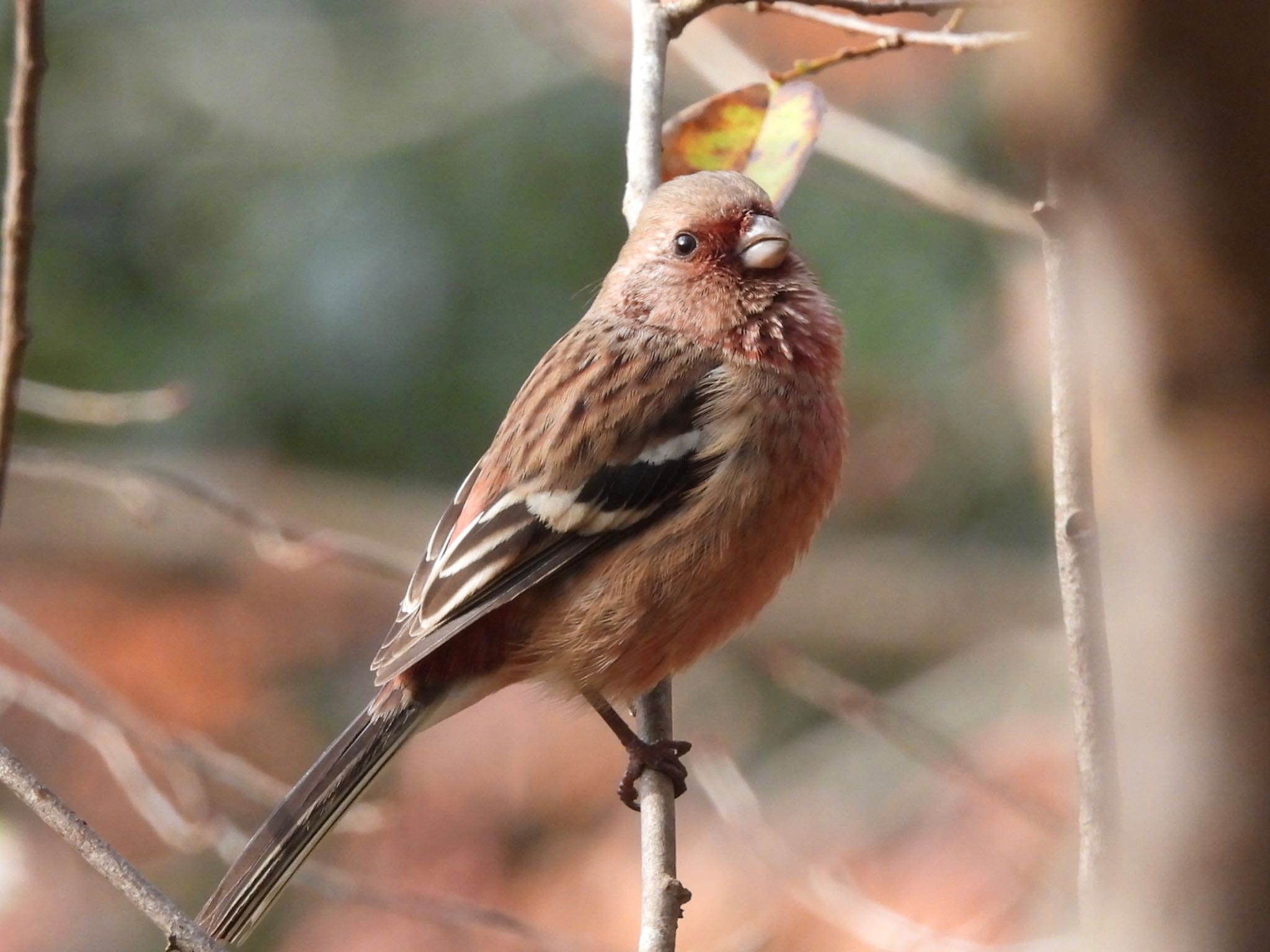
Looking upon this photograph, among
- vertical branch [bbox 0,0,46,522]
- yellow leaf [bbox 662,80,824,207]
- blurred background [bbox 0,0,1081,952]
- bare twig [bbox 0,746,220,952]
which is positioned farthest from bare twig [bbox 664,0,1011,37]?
blurred background [bbox 0,0,1081,952]

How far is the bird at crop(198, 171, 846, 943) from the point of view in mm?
3789

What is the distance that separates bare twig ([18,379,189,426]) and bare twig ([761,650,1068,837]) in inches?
91.3

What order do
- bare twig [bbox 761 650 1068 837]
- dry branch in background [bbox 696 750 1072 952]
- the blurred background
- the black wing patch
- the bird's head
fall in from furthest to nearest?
the blurred background < dry branch in background [bbox 696 750 1072 952] < bare twig [bbox 761 650 1068 837] < the bird's head < the black wing patch

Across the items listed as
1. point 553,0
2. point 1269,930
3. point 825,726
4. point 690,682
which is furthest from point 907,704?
point 1269,930

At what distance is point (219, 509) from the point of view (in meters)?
4.50

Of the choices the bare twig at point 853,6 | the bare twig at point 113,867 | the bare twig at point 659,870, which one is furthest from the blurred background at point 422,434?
the bare twig at point 113,867

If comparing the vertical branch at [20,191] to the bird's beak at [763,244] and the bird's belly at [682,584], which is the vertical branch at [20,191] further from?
the bird's beak at [763,244]

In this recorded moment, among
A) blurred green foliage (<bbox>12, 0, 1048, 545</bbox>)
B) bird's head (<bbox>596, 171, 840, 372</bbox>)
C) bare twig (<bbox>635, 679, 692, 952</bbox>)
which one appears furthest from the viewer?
blurred green foliage (<bbox>12, 0, 1048, 545</bbox>)

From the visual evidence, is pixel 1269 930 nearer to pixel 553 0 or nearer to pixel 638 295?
pixel 638 295

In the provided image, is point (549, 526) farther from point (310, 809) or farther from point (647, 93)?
point (647, 93)

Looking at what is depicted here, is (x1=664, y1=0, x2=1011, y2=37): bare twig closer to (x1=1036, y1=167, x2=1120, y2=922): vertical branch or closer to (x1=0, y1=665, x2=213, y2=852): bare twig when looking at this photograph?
(x1=1036, y1=167, x2=1120, y2=922): vertical branch

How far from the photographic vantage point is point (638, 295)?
4312 millimetres

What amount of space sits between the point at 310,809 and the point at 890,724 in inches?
90.8

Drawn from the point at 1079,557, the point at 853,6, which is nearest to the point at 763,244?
the point at 853,6
